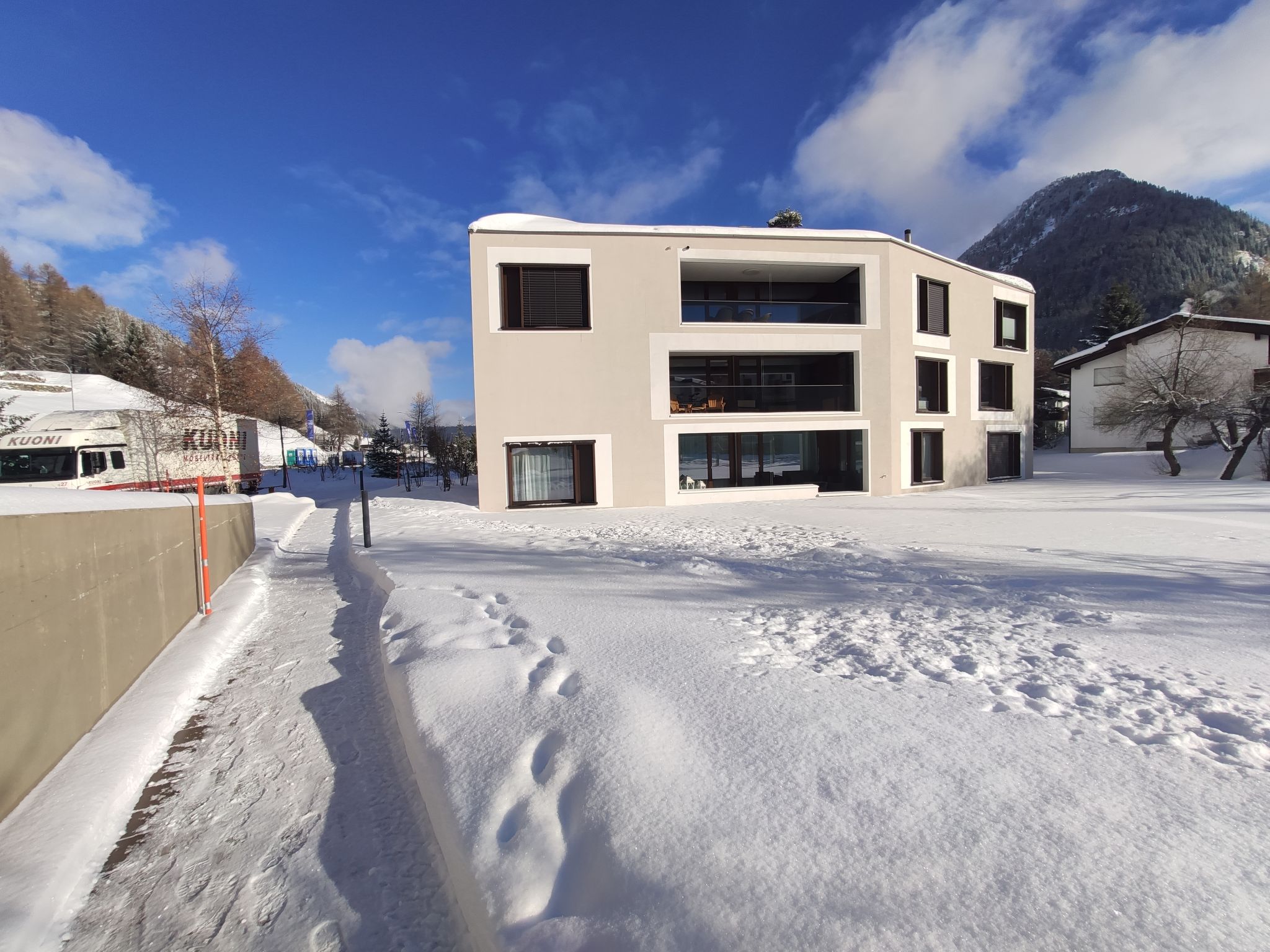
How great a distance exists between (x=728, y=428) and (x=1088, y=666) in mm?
11862

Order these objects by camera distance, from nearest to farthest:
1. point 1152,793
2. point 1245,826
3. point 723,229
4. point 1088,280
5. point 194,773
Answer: point 1245,826 → point 1152,793 → point 194,773 → point 723,229 → point 1088,280

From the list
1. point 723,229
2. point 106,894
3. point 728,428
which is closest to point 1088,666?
point 106,894

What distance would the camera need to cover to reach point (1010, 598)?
4602 millimetres

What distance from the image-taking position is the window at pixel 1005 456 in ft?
60.6

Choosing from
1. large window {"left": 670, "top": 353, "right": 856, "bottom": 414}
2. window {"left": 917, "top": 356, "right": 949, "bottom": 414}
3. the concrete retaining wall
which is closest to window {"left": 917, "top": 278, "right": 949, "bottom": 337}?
window {"left": 917, "top": 356, "right": 949, "bottom": 414}

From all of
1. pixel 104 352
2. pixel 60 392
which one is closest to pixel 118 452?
pixel 60 392

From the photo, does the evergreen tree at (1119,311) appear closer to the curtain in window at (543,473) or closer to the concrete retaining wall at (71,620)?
the curtain in window at (543,473)

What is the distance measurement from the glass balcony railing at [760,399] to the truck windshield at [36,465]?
729 inches

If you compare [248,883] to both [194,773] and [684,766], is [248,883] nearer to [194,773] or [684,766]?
[194,773]

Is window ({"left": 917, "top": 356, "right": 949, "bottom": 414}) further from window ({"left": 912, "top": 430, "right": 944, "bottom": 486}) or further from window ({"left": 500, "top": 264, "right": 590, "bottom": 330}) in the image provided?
window ({"left": 500, "top": 264, "right": 590, "bottom": 330})

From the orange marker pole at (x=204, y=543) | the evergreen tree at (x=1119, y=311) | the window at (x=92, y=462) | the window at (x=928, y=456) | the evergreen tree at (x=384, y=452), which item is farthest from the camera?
the evergreen tree at (x=384, y=452)

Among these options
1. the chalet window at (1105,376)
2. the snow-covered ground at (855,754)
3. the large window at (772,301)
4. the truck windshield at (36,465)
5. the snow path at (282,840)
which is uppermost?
the large window at (772,301)

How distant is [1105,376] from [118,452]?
4371 cm

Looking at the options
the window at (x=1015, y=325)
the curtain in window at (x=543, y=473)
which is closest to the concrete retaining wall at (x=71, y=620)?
the curtain in window at (x=543, y=473)
